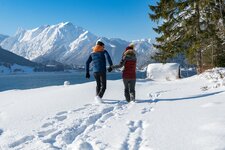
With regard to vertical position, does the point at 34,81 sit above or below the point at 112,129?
below

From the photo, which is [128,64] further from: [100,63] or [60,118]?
[60,118]

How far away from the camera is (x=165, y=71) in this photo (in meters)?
33.3

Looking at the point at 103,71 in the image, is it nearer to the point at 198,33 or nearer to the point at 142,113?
Result: the point at 142,113

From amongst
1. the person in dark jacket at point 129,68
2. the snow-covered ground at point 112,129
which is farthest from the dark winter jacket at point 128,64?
the snow-covered ground at point 112,129

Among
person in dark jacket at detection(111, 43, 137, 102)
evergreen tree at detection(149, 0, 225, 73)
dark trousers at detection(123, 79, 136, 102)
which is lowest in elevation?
dark trousers at detection(123, 79, 136, 102)

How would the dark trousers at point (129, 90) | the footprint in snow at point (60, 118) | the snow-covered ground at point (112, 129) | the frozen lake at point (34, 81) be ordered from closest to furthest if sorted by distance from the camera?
the snow-covered ground at point (112, 129) → the footprint in snow at point (60, 118) → the dark trousers at point (129, 90) → the frozen lake at point (34, 81)

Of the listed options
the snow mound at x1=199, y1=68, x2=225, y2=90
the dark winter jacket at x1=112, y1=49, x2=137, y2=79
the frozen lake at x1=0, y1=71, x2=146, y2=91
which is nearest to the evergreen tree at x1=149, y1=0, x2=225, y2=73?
the snow mound at x1=199, y1=68, x2=225, y2=90

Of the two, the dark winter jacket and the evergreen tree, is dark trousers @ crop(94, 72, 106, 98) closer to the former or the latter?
the dark winter jacket

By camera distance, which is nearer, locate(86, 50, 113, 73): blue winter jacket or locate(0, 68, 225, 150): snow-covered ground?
locate(0, 68, 225, 150): snow-covered ground

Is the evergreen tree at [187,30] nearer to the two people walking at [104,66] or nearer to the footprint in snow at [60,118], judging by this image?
the two people walking at [104,66]

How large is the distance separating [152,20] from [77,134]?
2188cm

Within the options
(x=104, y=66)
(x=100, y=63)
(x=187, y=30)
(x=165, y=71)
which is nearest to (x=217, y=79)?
(x=104, y=66)

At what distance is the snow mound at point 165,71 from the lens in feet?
107

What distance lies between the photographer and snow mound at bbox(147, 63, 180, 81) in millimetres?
32469
